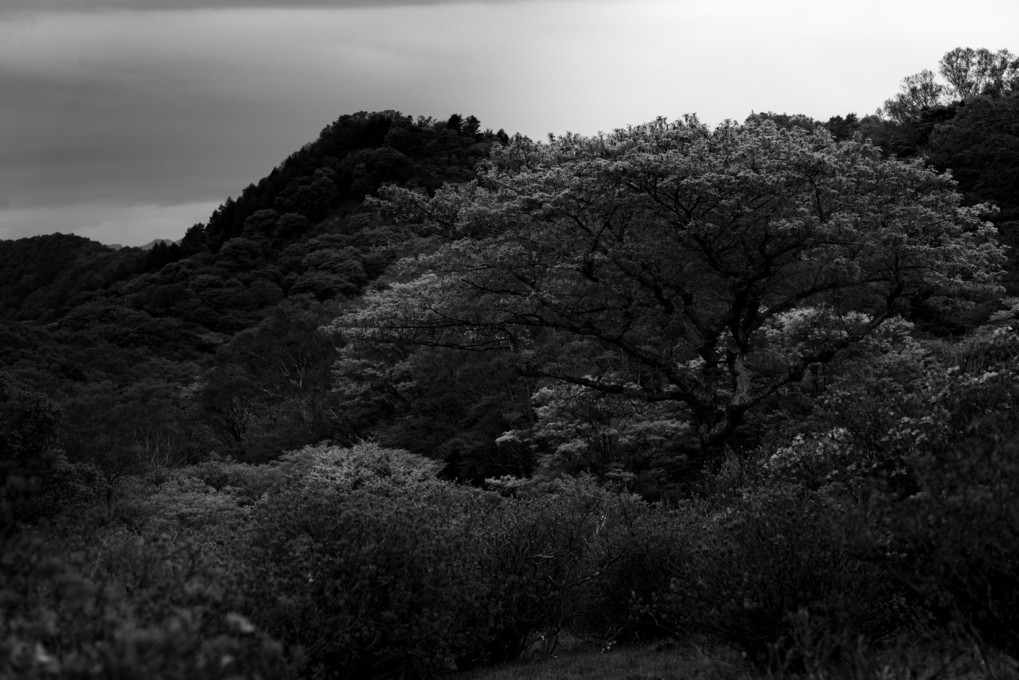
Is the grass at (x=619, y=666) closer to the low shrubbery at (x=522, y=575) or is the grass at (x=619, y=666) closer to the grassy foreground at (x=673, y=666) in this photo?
the grassy foreground at (x=673, y=666)

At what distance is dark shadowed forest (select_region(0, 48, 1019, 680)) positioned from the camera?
18.4ft

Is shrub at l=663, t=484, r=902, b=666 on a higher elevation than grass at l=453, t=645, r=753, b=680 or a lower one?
higher

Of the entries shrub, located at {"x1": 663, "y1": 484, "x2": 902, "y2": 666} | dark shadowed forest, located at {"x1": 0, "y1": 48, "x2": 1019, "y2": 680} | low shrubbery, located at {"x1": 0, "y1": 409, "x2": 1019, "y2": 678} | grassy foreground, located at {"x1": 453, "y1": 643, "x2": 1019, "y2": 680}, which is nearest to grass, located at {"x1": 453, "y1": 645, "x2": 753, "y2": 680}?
grassy foreground, located at {"x1": 453, "y1": 643, "x2": 1019, "y2": 680}

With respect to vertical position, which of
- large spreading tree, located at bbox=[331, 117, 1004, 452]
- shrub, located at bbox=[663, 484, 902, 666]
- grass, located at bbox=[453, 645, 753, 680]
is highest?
large spreading tree, located at bbox=[331, 117, 1004, 452]

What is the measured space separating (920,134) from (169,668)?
5328 centimetres

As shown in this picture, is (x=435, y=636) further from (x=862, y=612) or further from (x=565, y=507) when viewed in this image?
(x=862, y=612)

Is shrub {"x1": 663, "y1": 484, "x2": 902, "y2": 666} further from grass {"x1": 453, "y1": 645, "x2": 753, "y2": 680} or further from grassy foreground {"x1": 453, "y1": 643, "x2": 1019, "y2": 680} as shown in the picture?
grass {"x1": 453, "y1": 645, "x2": 753, "y2": 680}

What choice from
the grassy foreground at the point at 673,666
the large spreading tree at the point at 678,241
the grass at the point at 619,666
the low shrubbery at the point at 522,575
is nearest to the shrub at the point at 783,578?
the low shrubbery at the point at 522,575

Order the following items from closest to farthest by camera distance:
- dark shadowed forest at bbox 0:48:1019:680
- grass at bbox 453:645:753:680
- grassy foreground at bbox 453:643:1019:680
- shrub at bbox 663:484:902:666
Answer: dark shadowed forest at bbox 0:48:1019:680 < grassy foreground at bbox 453:643:1019:680 < shrub at bbox 663:484:902:666 < grass at bbox 453:645:753:680

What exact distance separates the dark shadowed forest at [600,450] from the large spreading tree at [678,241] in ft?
0.29

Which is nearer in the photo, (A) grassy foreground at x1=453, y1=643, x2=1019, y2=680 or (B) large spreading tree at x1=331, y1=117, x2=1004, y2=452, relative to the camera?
(A) grassy foreground at x1=453, y1=643, x2=1019, y2=680

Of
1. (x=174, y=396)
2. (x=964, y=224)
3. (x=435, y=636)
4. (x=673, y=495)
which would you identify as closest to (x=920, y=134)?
(x=964, y=224)

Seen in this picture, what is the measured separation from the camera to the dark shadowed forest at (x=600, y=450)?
562 centimetres

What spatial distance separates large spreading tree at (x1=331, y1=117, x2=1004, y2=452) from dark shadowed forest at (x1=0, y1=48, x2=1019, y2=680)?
0.09m
